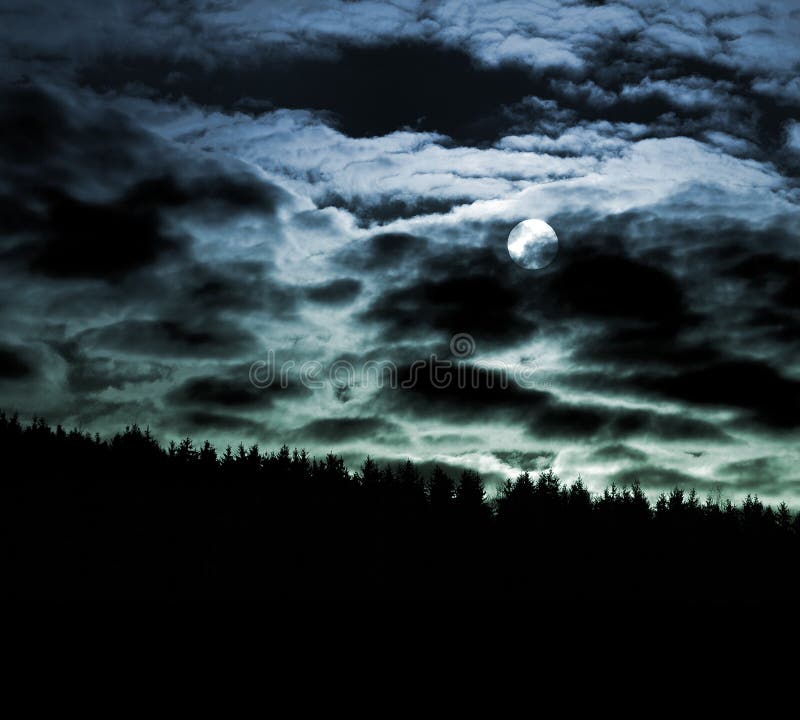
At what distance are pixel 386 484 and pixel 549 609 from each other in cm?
5507

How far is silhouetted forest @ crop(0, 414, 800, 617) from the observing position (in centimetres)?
8362

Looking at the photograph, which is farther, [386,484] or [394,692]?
[386,484]

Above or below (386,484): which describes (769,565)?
below

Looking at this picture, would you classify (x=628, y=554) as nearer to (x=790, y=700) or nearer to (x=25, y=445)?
(x=790, y=700)

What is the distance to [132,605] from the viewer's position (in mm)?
74438

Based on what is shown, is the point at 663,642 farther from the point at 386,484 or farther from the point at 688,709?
the point at 386,484

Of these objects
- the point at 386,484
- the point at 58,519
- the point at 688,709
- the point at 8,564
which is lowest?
the point at 688,709

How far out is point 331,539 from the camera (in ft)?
328

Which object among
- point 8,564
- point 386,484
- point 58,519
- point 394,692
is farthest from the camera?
point 386,484

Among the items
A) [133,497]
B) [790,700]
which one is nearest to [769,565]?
[790,700]

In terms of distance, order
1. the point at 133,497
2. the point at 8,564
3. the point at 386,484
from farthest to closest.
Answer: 1. the point at 386,484
2. the point at 133,497
3. the point at 8,564

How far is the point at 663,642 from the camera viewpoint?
74812 mm

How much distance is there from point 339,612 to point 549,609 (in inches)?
988

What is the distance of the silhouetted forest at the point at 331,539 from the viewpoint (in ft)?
274
